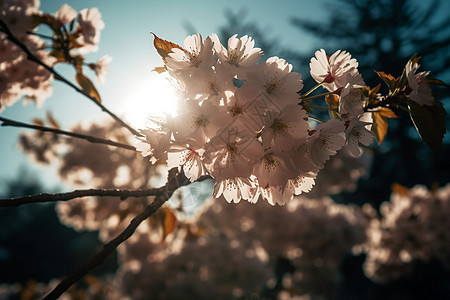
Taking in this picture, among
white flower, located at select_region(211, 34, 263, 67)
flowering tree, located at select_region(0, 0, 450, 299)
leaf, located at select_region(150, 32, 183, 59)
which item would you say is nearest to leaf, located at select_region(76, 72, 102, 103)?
flowering tree, located at select_region(0, 0, 450, 299)

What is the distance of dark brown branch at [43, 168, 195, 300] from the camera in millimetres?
532

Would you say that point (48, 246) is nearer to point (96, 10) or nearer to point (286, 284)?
point (286, 284)

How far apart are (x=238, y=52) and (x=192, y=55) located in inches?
3.7

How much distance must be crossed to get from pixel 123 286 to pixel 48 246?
51.9 feet

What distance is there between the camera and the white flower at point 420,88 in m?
0.60

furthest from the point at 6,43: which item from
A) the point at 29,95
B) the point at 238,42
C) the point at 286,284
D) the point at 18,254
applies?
the point at 18,254

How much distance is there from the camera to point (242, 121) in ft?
1.73

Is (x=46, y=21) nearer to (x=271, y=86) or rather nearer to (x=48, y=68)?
(x=48, y=68)

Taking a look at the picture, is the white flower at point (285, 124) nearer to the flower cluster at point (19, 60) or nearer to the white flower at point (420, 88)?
the white flower at point (420, 88)

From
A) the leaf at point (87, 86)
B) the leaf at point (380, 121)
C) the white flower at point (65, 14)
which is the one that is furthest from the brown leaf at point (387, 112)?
the white flower at point (65, 14)

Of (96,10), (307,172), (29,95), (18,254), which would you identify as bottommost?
(18,254)

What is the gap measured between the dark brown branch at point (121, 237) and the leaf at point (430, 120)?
51cm

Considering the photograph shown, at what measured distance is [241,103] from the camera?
527 millimetres

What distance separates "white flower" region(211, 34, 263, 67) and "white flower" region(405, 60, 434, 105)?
1.04ft
